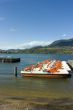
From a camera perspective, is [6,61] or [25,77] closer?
[25,77]

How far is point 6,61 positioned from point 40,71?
229 feet

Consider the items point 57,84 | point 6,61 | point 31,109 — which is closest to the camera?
point 31,109

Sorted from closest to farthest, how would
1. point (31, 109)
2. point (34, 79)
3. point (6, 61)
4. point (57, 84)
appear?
1. point (31, 109)
2. point (57, 84)
3. point (34, 79)
4. point (6, 61)

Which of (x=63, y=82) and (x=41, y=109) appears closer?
(x=41, y=109)

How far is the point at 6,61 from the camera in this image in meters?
116

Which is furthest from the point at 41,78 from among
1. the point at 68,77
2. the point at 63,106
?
the point at 63,106

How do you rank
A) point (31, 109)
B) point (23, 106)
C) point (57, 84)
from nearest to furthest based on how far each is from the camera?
point (31, 109) < point (23, 106) < point (57, 84)

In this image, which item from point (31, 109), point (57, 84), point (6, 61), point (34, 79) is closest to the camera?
point (31, 109)

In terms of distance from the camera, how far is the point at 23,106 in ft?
67.2

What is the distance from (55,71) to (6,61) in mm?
71186

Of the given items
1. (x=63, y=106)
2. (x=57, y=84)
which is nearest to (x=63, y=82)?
(x=57, y=84)

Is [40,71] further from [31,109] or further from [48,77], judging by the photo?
[31,109]

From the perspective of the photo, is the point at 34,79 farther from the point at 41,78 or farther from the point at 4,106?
the point at 4,106

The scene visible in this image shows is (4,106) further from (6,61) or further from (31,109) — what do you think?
(6,61)
